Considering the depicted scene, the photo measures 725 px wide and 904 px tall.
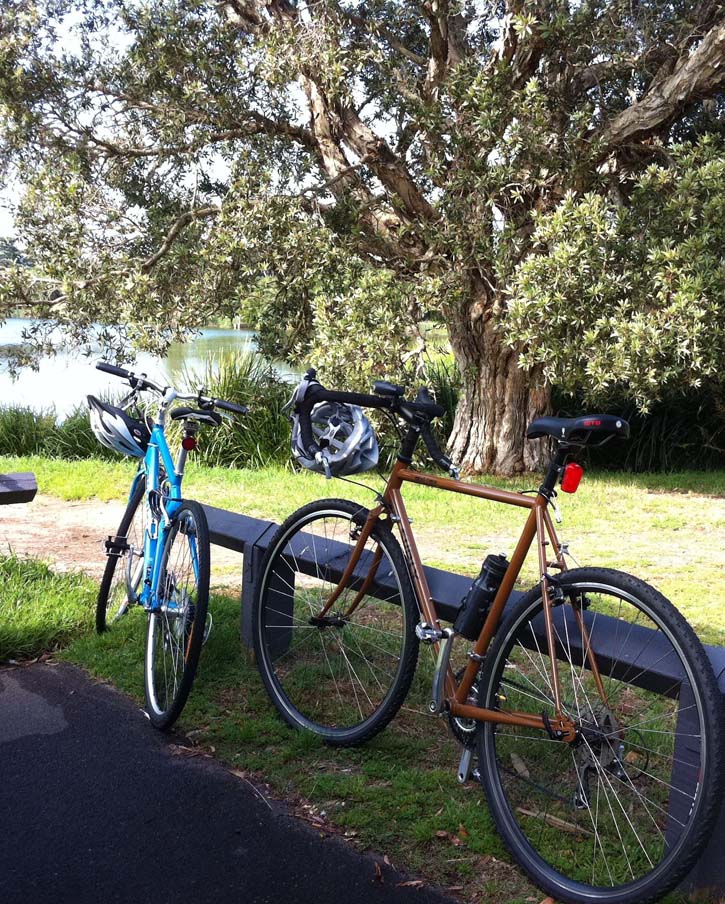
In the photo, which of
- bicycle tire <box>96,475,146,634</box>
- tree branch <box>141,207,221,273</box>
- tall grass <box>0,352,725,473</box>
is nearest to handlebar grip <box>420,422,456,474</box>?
bicycle tire <box>96,475,146,634</box>

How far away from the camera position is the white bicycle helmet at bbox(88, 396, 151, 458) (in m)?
4.46

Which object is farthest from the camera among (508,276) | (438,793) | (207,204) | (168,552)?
(207,204)

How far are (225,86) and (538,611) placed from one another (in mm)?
9126

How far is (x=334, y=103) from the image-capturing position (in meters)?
10.6

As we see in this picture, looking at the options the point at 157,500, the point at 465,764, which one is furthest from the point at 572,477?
the point at 157,500

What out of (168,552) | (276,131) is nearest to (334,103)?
(276,131)

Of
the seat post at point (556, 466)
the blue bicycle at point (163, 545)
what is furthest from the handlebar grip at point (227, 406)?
the seat post at point (556, 466)

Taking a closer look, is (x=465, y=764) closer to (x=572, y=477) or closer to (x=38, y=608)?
(x=572, y=477)

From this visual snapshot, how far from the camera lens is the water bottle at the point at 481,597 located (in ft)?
10.8

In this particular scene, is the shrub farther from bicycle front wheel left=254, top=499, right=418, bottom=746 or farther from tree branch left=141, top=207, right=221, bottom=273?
bicycle front wheel left=254, top=499, right=418, bottom=746

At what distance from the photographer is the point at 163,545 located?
13.5ft

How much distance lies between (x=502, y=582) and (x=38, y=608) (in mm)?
2916

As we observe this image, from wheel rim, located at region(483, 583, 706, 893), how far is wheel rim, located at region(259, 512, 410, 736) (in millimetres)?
634

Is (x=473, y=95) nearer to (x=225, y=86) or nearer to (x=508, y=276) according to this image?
(x=508, y=276)
